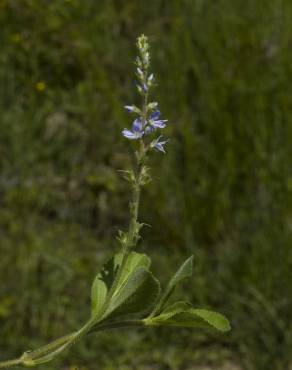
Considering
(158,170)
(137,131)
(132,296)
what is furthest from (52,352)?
(158,170)

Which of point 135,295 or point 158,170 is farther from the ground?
point 158,170

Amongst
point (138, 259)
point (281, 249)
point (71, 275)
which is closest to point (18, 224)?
point (71, 275)

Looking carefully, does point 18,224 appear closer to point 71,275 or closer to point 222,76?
point 71,275

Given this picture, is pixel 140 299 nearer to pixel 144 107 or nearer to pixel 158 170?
pixel 144 107

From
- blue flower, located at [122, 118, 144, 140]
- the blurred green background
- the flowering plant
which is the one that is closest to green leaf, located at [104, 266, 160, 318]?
the flowering plant

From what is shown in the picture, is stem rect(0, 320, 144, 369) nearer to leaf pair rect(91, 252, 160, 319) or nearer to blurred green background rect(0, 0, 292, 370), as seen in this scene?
leaf pair rect(91, 252, 160, 319)

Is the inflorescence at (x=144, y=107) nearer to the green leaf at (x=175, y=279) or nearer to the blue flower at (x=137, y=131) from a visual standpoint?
the blue flower at (x=137, y=131)
